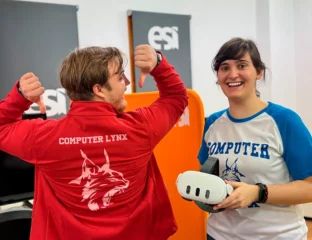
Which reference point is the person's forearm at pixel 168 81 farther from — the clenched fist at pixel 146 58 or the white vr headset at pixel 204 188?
the white vr headset at pixel 204 188

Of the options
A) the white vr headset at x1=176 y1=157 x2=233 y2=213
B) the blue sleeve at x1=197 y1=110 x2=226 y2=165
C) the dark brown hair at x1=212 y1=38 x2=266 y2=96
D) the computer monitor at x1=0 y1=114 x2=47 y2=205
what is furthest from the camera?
the computer monitor at x1=0 y1=114 x2=47 y2=205

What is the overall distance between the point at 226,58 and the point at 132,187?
21.9 inches

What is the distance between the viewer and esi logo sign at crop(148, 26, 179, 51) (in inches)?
125

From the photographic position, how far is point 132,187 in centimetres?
105

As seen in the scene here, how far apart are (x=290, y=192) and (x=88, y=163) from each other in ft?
2.00

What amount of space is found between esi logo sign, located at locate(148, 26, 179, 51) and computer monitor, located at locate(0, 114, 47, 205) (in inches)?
57.1

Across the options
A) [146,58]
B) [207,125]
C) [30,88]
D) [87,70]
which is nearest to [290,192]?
[207,125]

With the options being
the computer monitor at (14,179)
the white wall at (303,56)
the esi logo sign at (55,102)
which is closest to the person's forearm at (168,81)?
the computer monitor at (14,179)

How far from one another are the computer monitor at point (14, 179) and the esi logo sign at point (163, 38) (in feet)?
4.76

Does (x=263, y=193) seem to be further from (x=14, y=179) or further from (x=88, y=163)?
(x=14, y=179)

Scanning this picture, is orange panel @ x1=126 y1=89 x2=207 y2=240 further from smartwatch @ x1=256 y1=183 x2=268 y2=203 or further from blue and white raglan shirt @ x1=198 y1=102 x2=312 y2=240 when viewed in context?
smartwatch @ x1=256 y1=183 x2=268 y2=203

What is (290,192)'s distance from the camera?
107 centimetres

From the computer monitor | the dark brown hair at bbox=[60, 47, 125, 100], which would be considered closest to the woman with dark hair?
the dark brown hair at bbox=[60, 47, 125, 100]

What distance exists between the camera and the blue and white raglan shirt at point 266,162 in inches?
42.3
